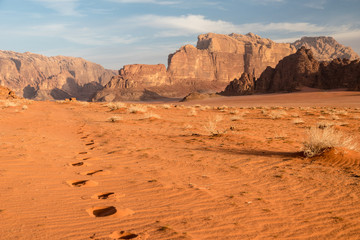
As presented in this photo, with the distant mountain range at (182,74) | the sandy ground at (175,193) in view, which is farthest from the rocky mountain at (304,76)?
the sandy ground at (175,193)

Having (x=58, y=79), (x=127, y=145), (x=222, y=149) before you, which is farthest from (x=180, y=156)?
(x=58, y=79)

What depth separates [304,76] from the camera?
82.0 metres

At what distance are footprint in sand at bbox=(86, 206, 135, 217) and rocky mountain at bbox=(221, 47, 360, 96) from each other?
78.4m

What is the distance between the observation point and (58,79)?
197 meters

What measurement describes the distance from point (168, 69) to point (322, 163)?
16552 centimetres

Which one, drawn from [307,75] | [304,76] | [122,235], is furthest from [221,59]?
[122,235]

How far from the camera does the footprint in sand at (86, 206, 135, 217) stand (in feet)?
10.5

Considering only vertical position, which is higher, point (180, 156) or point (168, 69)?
point (168, 69)

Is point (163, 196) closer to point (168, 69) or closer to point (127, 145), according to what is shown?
point (127, 145)

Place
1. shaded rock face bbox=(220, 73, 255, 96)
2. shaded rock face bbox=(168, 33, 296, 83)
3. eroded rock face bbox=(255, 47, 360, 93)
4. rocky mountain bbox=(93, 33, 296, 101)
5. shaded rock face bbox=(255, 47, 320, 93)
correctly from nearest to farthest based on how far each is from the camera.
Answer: eroded rock face bbox=(255, 47, 360, 93) < shaded rock face bbox=(255, 47, 320, 93) < shaded rock face bbox=(220, 73, 255, 96) < rocky mountain bbox=(93, 33, 296, 101) < shaded rock face bbox=(168, 33, 296, 83)

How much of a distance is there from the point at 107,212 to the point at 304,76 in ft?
291

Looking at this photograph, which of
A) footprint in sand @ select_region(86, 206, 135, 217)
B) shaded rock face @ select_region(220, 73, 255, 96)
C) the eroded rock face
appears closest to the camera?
footprint in sand @ select_region(86, 206, 135, 217)

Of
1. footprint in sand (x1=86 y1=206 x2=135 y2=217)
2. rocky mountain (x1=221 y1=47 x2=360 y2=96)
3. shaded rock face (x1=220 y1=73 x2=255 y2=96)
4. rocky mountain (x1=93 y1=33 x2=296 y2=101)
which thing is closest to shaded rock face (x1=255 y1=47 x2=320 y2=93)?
rocky mountain (x1=221 y1=47 x2=360 y2=96)

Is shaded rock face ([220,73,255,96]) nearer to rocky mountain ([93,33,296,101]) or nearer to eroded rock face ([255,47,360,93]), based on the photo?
eroded rock face ([255,47,360,93])
